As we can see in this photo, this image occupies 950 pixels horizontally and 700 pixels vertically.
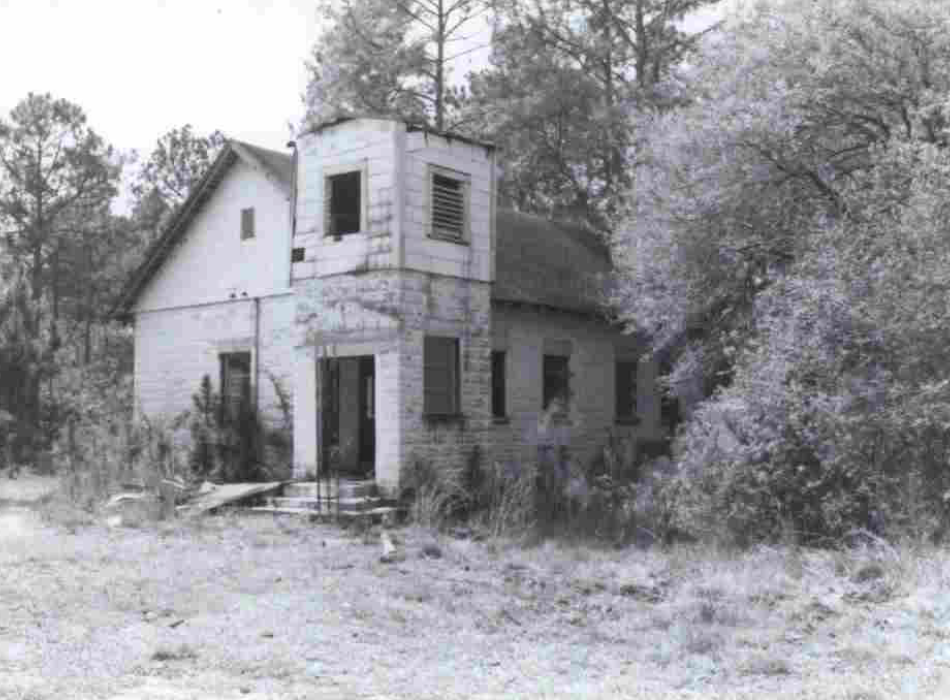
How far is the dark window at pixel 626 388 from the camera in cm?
2480

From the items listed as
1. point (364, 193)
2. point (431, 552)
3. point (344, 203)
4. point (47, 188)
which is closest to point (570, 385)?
point (344, 203)

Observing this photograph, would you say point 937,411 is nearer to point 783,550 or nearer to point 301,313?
point 783,550

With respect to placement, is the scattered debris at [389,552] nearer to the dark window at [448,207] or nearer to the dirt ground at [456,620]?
the dirt ground at [456,620]

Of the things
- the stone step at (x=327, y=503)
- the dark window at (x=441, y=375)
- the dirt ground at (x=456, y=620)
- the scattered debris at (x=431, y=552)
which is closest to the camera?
the dirt ground at (x=456, y=620)

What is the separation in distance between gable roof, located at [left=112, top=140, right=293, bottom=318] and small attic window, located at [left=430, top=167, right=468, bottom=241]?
325cm

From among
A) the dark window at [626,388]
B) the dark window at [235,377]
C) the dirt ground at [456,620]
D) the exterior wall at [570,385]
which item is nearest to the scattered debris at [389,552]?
the dirt ground at [456,620]

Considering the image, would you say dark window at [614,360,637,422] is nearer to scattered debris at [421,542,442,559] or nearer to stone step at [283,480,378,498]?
stone step at [283,480,378,498]

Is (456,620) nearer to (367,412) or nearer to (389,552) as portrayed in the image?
(389,552)

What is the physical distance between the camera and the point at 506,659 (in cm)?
853

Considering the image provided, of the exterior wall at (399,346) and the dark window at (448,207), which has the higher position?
the dark window at (448,207)

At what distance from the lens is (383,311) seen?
1798cm

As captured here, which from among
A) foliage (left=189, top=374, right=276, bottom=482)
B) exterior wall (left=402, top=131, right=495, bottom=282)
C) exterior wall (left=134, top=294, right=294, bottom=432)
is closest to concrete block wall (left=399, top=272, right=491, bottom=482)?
exterior wall (left=402, top=131, right=495, bottom=282)

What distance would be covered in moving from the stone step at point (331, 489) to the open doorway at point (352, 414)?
37.7 inches

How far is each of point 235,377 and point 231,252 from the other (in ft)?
8.89
